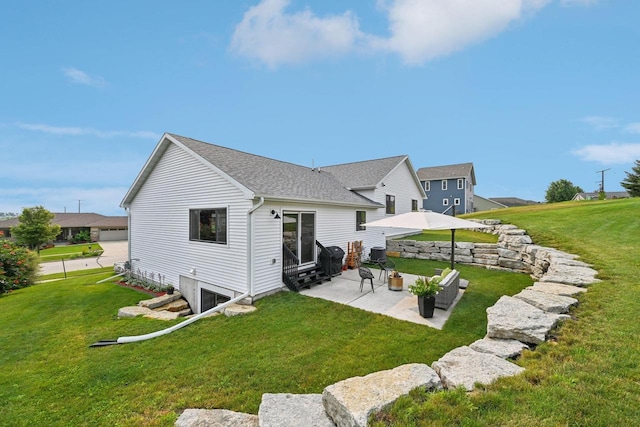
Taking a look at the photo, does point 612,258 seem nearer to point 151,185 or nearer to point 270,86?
point 151,185

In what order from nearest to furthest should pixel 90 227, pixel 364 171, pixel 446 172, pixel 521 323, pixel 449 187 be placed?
pixel 521 323 < pixel 364 171 < pixel 449 187 < pixel 446 172 < pixel 90 227

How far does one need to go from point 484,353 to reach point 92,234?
5346cm

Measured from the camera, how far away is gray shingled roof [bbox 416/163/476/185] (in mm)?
33688

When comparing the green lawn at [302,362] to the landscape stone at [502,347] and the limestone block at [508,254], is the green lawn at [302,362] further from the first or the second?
the limestone block at [508,254]

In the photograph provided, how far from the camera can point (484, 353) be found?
3.15 meters

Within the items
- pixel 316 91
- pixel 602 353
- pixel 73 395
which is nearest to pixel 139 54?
pixel 316 91

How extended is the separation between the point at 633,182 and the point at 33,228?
71878 mm

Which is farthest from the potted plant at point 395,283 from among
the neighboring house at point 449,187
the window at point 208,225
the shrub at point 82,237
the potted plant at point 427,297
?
the shrub at point 82,237

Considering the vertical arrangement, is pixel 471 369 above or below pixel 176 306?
above

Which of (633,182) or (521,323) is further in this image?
(633,182)

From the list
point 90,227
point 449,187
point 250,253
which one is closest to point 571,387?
point 250,253

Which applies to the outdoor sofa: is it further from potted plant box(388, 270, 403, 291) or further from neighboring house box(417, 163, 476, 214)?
neighboring house box(417, 163, 476, 214)

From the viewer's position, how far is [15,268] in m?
13.4

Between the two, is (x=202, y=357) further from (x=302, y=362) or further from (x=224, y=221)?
(x=224, y=221)
